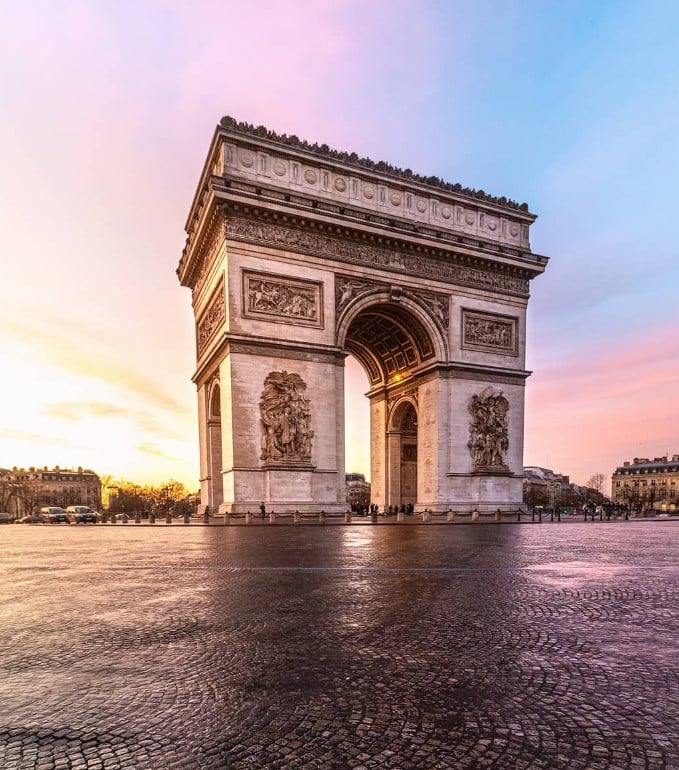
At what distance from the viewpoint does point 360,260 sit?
2672 centimetres

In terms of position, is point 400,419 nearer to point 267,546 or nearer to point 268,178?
point 268,178

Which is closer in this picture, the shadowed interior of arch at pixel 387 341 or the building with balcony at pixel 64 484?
the shadowed interior of arch at pixel 387 341

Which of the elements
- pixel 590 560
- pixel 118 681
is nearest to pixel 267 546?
pixel 590 560

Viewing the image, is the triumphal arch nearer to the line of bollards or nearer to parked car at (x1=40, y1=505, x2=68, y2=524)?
the line of bollards

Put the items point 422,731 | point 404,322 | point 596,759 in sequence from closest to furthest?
point 596,759, point 422,731, point 404,322

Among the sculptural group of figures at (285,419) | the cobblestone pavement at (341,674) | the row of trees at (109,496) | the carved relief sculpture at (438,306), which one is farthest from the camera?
the row of trees at (109,496)

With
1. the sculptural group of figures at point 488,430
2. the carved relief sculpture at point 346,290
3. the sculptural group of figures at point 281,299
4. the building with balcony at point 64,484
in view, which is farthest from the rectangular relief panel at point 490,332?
the building with balcony at point 64,484

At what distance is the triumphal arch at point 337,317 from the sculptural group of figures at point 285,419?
0.23 feet

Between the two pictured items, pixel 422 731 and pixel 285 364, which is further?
pixel 285 364

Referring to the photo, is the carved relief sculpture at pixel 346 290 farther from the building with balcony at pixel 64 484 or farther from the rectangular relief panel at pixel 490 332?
the building with balcony at pixel 64 484

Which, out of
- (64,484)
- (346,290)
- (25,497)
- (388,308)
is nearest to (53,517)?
(346,290)

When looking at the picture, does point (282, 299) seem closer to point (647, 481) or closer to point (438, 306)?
point (438, 306)

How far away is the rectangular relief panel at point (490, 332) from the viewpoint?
29.4 meters

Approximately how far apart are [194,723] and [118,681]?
0.86 metres
